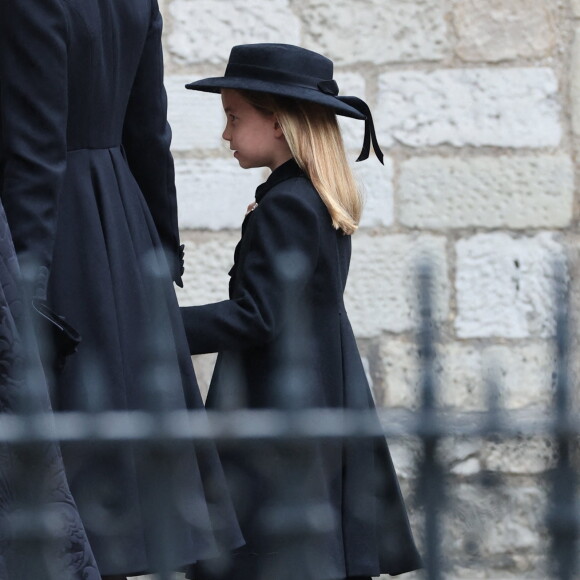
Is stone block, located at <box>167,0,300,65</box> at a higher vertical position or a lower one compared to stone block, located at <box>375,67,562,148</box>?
higher

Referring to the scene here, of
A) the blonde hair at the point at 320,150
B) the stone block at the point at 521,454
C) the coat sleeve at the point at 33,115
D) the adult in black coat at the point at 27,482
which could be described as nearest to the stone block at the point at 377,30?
the blonde hair at the point at 320,150

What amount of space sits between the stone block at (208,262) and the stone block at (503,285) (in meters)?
0.72

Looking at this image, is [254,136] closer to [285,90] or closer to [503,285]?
[285,90]

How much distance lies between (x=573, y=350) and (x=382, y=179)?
2.97 meters

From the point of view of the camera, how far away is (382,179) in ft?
14.2

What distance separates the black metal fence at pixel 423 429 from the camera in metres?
1.35

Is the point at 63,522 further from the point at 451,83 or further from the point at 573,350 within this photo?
the point at 451,83

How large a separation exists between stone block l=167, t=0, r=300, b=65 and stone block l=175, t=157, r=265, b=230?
334 millimetres

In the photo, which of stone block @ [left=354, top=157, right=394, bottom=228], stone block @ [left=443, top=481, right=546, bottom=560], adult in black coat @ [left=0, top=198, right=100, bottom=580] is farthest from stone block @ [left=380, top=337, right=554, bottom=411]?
stone block @ [left=443, top=481, right=546, bottom=560]

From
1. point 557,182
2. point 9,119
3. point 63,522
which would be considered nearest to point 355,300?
point 557,182

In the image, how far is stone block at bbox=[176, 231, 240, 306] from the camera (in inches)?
169

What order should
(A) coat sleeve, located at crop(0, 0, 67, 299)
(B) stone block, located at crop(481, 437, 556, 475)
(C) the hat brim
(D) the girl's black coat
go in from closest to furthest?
(B) stone block, located at crop(481, 437, 556, 475) < (A) coat sleeve, located at crop(0, 0, 67, 299) < (D) the girl's black coat < (C) the hat brim

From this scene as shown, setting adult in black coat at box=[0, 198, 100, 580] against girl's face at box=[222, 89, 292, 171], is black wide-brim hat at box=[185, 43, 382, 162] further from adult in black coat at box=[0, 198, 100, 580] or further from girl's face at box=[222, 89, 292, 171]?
adult in black coat at box=[0, 198, 100, 580]

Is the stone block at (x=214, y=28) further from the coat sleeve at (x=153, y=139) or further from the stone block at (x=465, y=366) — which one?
the coat sleeve at (x=153, y=139)
